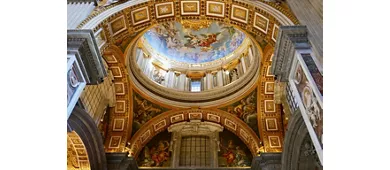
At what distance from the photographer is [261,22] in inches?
379

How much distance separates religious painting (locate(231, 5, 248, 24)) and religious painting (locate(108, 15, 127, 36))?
122 inches

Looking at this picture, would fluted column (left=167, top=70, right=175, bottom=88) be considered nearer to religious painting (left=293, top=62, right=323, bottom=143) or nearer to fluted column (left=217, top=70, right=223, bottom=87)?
fluted column (left=217, top=70, right=223, bottom=87)

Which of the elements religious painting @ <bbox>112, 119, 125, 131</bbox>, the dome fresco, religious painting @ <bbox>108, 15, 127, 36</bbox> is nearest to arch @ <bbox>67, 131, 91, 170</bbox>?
religious painting @ <bbox>112, 119, 125, 131</bbox>

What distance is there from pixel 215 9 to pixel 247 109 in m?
5.39

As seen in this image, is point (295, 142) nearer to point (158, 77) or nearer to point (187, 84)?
point (187, 84)

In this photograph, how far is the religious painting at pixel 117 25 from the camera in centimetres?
954

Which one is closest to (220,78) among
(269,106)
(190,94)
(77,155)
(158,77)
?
(190,94)

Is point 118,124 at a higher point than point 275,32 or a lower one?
lower

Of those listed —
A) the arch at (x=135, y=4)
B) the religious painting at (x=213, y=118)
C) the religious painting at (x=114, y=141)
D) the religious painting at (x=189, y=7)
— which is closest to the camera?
the arch at (x=135, y=4)

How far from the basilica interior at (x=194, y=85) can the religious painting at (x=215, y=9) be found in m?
0.03

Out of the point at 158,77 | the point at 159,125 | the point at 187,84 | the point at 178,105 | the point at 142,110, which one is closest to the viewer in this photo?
the point at 142,110

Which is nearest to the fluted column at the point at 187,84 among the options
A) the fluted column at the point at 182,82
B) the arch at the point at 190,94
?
the fluted column at the point at 182,82

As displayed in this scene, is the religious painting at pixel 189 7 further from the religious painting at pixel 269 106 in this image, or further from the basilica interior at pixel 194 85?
the religious painting at pixel 269 106

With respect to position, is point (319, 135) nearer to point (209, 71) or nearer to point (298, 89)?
point (298, 89)
